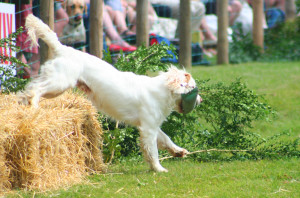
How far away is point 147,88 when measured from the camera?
5.65 metres

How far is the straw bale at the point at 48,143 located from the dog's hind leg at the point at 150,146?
556 mm

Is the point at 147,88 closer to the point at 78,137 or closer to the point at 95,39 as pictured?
the point at 78,137

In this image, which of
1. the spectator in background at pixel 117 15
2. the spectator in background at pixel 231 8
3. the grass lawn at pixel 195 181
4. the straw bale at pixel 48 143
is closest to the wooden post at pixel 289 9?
the spectator in background at pixel 231 8

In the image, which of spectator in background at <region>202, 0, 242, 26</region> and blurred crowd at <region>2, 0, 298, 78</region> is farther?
spectator in background at <region>202, 0, 242, 26</region>

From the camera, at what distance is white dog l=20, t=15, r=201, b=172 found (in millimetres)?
5250

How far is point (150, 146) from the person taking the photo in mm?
5594

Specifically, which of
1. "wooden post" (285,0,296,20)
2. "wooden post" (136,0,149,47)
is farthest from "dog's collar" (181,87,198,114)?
"wooden post" (285,0,296,20)

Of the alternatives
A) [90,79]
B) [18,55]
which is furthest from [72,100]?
[18,55]

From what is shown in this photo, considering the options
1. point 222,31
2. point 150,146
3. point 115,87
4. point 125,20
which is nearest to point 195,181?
point 150,146

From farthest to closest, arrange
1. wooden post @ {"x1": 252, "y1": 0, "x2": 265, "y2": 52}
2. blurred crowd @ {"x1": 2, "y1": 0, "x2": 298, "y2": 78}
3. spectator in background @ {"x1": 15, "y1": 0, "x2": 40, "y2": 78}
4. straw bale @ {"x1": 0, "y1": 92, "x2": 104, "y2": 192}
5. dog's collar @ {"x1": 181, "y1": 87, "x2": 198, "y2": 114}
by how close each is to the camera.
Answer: wooden post @ {"x1": 252, "y1": 0, "x2": 265, "y2": 52} → blurred crowd @ {"x1": 2, "y1": 0, "x2": 298, "y2": 78} → spectator in background @ {"x1": 15, "y1": 0, "x2": 40, "y2": 78} → dog's collar @ {"x1": 181, "y1": 87, "x2": 198, "y2": 114} → straw bale @ {"x1": 0, "y1": 92, "x2": 104, "y2": 192}

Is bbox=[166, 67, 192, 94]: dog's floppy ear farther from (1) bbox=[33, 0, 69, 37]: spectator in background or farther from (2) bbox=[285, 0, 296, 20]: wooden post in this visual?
(2) bbox=[285, 0, 296, 20]: wooden post

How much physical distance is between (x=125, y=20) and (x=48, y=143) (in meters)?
7.56

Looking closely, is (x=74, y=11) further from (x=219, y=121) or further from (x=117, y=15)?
(x=219, y=121)

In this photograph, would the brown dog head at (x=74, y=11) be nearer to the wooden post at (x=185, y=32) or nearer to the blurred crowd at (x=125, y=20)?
the blurred crowd at (x=125, y=20)
